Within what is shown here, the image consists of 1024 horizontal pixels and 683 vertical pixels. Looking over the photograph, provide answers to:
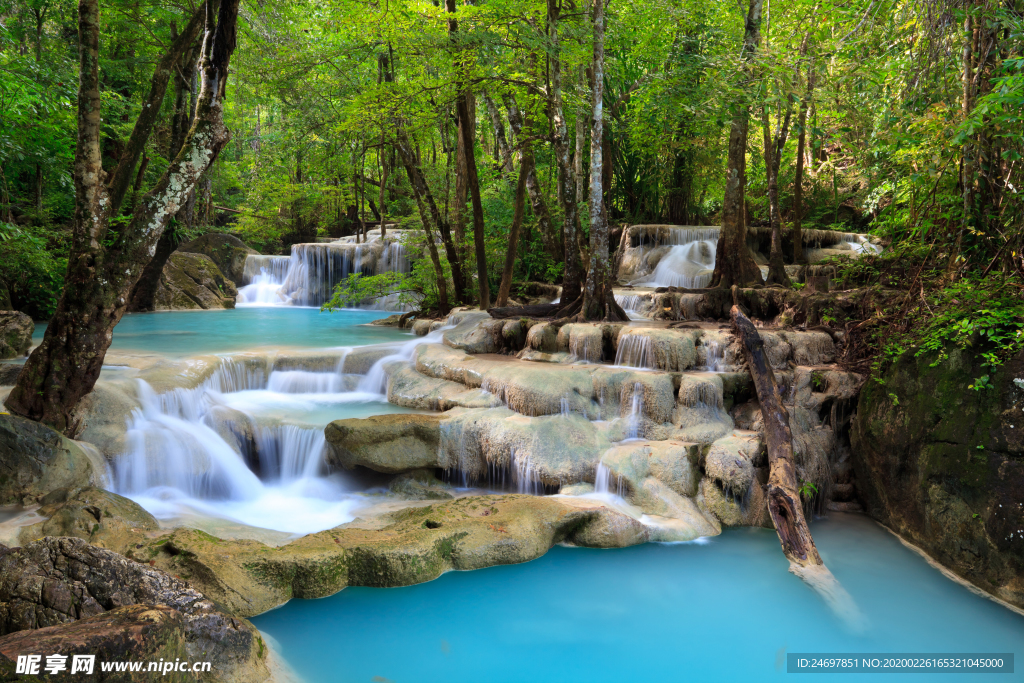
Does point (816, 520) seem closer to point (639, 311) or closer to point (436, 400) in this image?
point (436, 400)

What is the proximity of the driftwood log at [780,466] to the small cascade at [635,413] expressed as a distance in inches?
49.0

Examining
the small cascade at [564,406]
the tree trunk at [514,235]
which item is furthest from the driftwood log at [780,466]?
the tree trunk at [514,235]

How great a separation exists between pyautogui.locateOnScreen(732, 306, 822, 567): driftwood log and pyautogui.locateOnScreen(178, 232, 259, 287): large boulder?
60.0ft

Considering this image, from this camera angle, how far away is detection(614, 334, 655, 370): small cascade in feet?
24.9

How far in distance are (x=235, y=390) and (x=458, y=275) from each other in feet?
19.4

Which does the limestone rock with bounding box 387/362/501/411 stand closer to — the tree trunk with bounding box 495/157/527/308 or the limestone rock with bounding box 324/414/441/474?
the limestone rock with bounding box 324/414/441/474

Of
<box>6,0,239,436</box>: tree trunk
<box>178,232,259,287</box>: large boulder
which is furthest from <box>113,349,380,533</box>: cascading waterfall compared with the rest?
<box>178,232,259,287</box>: large boulder

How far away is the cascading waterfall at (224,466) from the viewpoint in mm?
5684

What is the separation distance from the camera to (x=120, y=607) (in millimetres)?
2918

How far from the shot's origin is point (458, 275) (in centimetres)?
1288

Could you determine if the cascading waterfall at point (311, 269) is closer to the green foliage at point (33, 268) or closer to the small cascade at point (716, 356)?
the green foliage at point (33, 268)

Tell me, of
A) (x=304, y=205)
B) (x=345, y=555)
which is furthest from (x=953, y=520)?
(x=304, y=205)

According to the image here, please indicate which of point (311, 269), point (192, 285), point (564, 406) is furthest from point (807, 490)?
point (311, 269)

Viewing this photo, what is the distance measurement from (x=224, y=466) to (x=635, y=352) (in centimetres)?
495
